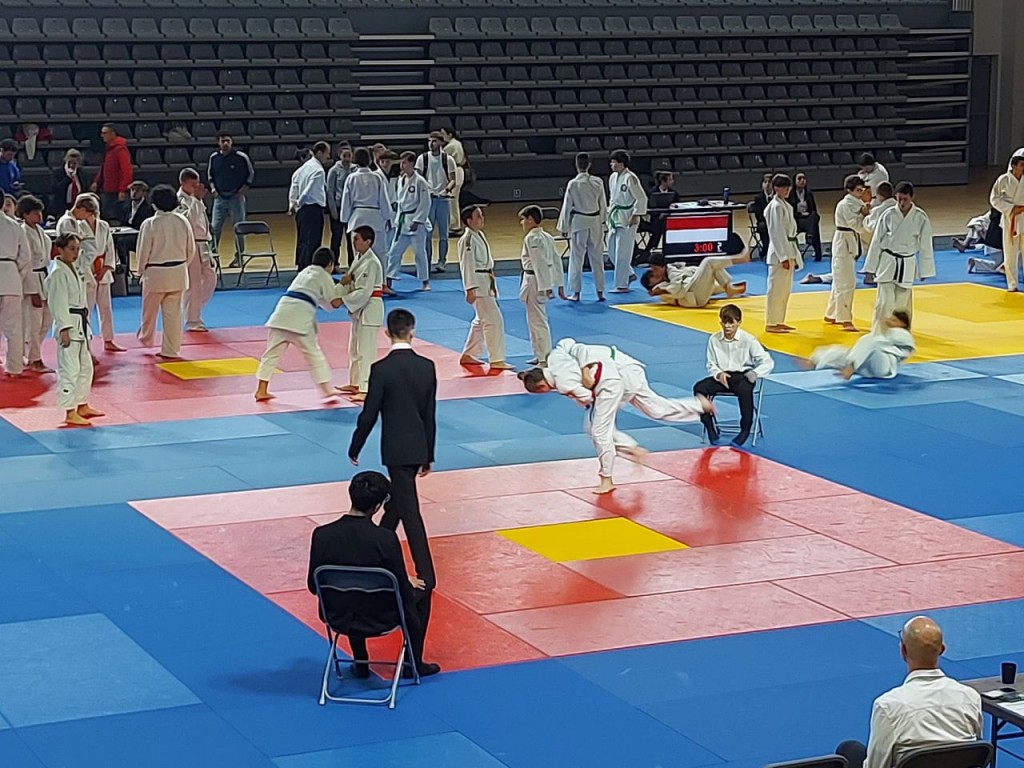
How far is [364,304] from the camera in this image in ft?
47.3

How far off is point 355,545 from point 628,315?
11846 mm

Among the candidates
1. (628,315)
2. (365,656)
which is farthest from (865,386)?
(365,656)

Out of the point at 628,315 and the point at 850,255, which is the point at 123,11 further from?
the point at 850,255

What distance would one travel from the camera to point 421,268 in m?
21.0

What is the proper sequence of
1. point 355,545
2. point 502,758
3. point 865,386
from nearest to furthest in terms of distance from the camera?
point 502,758
point 355,545
point 865,386

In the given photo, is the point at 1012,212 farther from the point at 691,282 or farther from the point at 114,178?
the point at 114,178

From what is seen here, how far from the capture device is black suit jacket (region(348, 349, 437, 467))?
859 cm

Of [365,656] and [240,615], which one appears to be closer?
[365,656]

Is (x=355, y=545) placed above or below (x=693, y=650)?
above

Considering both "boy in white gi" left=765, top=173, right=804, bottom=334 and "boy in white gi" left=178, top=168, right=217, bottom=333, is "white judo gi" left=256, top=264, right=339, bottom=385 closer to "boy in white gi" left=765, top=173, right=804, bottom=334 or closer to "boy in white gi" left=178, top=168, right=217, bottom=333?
"boy in white gi" left=178, top=168, right=217, bottom=333

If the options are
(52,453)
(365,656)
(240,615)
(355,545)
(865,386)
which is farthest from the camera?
(865,386)

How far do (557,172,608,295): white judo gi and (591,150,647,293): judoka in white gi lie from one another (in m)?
0.44

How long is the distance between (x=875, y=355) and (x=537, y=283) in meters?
3.39

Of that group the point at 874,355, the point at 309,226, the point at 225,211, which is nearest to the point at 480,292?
the point at 874,355
